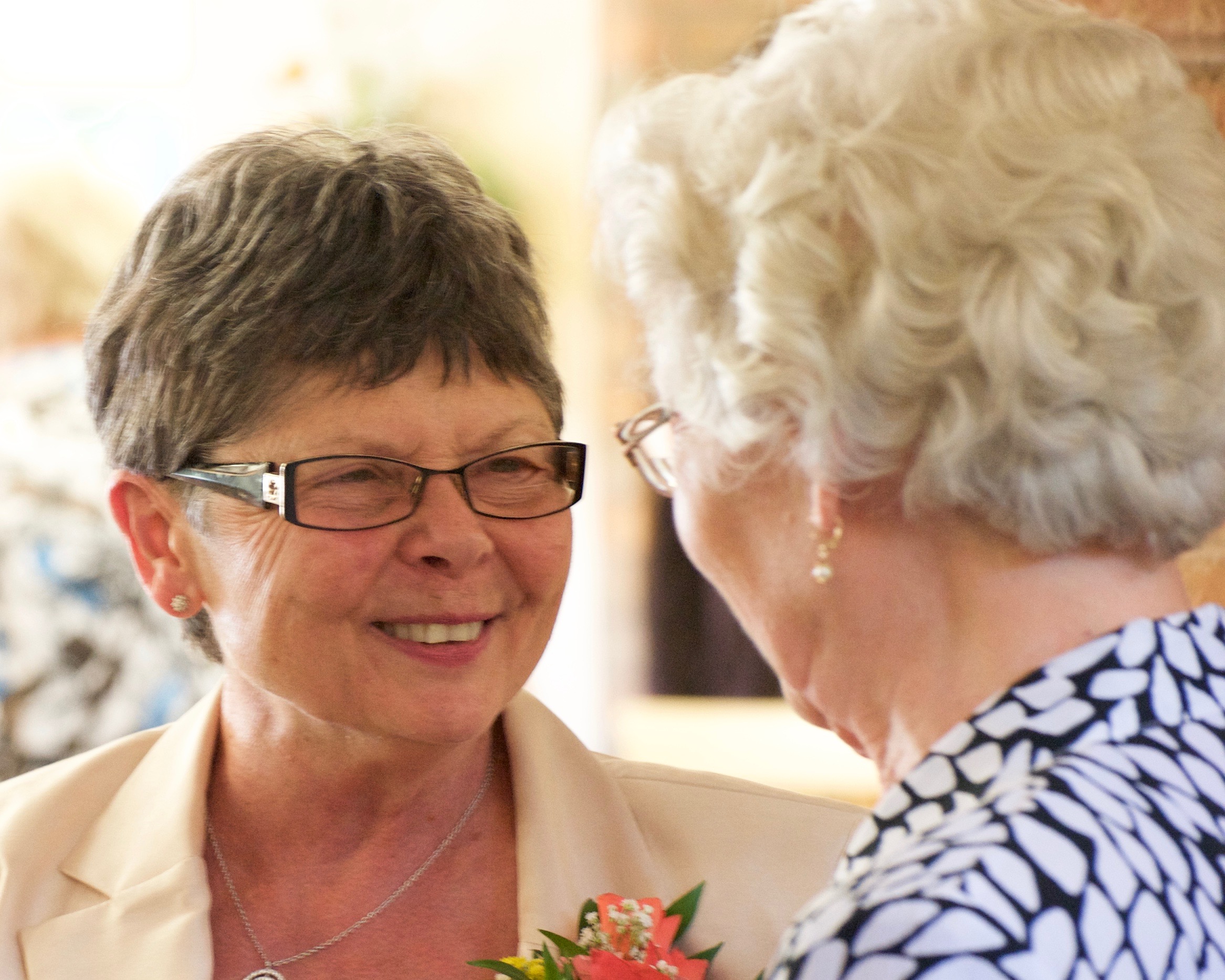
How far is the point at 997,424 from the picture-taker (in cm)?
93

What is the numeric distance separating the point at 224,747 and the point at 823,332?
1151 mm

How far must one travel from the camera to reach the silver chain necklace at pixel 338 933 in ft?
5.09

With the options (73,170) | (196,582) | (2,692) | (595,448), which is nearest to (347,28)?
(73,170)

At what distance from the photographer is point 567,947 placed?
1426mm

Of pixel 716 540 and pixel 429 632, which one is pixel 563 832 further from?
pixel 716 540

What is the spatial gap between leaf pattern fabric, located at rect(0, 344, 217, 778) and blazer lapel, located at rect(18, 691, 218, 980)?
1.40 m

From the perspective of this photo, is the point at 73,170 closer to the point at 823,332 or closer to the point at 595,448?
the point at 595,448

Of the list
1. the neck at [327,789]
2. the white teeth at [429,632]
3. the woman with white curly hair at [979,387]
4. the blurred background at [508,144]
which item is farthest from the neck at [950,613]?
the blurred background at [508,144]

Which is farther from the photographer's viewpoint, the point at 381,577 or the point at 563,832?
the point at 563,832

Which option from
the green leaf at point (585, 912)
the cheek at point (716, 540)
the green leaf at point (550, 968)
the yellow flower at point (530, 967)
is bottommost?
the green leaf at point (585, 912)

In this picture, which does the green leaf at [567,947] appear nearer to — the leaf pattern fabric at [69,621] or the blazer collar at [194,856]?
the blazer collar at [194,856]

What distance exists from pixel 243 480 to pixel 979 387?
0.94m

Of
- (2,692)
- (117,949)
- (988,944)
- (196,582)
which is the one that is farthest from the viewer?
(2,692)

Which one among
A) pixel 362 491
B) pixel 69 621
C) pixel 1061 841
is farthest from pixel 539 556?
pixel 69 621
